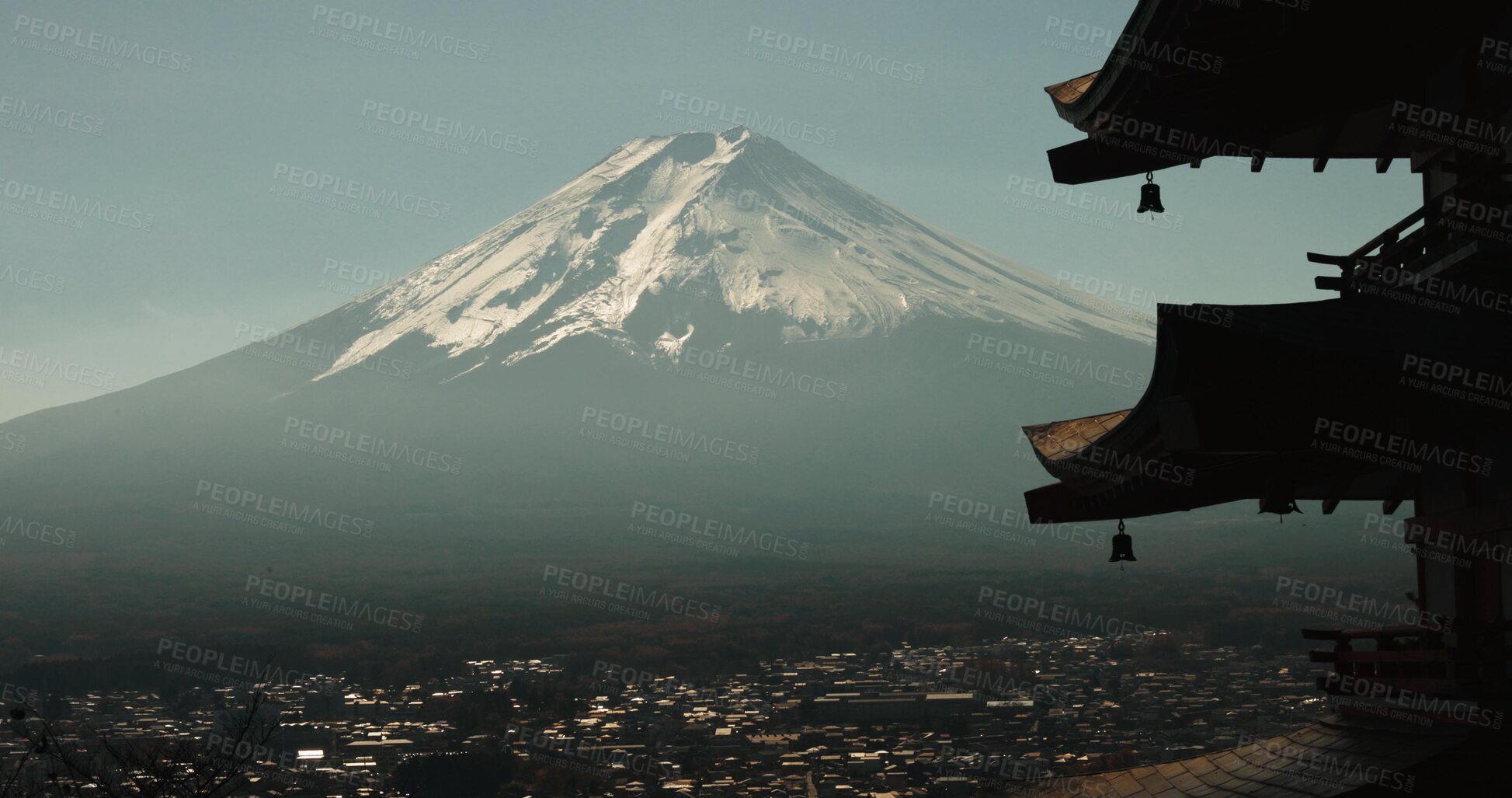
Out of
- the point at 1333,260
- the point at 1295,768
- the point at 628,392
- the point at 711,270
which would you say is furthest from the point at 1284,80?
the point at 711,270

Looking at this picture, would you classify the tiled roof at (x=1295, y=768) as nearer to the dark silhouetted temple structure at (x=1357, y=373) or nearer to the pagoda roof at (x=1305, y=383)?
the dark silhouetted temple structure at (x=1357, y=373)

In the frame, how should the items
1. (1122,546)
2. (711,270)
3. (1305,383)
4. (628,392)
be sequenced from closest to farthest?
(1305,383)
(1122,546)
(628,392)
(711,270)

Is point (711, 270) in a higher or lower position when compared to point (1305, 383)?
higher

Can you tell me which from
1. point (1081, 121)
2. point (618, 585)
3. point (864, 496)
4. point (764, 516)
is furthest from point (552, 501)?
point (1081, 121)

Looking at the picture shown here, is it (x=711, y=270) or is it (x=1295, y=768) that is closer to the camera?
(x=1295, y=768)

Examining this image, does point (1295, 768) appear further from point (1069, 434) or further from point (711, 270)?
point (711, 270)

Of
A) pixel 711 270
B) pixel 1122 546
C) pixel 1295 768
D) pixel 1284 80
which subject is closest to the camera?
pixel 1295 768

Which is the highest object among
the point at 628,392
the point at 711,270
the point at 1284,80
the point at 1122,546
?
the point at 711,270

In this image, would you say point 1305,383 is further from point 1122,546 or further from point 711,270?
point 711,270
